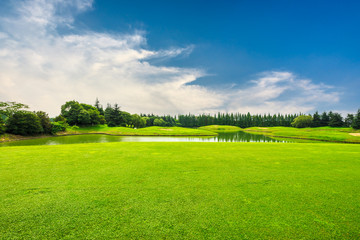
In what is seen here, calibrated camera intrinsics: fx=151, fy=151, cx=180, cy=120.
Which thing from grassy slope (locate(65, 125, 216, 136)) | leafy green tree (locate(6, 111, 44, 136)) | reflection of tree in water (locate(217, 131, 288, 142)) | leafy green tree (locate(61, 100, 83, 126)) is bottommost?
reflection of tree in water (locate(217, 131, 288, 142))

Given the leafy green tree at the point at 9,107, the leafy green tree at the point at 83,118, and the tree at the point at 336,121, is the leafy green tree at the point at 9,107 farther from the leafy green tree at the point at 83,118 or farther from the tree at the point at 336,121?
the tree at the point at 336,121

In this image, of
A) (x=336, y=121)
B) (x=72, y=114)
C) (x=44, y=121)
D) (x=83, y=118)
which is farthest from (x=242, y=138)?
(x=336, y=121)

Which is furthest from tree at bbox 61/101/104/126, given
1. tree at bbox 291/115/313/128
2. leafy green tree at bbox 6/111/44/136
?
tree at bbox 291/115/313/128

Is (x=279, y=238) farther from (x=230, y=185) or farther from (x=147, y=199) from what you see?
(x=147, y=199)

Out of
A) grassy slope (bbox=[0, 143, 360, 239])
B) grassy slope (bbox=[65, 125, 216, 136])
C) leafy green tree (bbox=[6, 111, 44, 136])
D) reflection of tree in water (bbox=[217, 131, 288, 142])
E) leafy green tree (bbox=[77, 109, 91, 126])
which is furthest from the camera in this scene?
leafy green tree (bbox=[77, 109, 91, 126])

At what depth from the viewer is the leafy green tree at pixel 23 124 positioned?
32.8 metres

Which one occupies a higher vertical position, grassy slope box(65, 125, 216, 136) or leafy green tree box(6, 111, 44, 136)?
leafy green tree box(6, 111, 44, 136)

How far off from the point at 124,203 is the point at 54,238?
1.41m

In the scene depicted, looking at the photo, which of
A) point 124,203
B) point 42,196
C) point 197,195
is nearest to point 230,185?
point 197,195

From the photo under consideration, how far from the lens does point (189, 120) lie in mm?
143750

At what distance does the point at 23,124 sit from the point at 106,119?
149 ft

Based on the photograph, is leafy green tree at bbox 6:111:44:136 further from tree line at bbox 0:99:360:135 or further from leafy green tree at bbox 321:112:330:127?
leafy green tree at bbox 321:112:330:127

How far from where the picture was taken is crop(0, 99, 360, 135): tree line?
34.3 meters

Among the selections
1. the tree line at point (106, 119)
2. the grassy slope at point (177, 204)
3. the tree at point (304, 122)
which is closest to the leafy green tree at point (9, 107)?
the tree line at point (106, 119)
